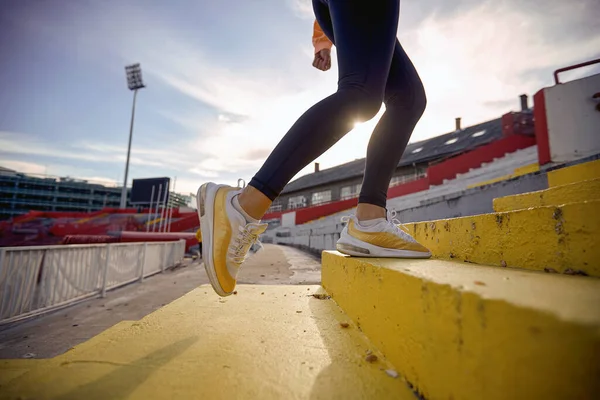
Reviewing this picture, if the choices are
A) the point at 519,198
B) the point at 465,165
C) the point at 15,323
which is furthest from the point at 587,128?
the point at 15,323

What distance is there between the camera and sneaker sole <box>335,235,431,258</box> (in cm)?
100

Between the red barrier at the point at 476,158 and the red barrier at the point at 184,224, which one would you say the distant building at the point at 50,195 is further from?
the red barrier at the point at 476,158

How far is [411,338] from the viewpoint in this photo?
1.77 feet

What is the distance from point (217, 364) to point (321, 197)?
78.6ft

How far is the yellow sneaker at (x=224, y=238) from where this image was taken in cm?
96

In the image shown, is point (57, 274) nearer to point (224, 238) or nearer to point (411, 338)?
point (224, 238)

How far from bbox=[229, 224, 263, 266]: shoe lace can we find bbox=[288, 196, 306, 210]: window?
2483 cm

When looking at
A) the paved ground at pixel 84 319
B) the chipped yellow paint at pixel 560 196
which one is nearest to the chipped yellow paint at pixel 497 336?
the chipped yellow paint at pixel 560 196

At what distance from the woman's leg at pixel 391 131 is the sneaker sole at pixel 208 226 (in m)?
0.64

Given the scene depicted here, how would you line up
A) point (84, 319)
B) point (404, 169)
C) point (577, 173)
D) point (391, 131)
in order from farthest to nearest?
1. point (404, 169)
2. point (84, 319)
3. point (577, 173)
4. point (391, 131)

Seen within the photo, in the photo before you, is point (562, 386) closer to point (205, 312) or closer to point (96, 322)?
point (205, 312)

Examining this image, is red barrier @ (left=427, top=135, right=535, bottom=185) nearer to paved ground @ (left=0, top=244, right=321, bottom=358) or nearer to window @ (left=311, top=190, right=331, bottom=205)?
paved ground @ (left=0, top=244, right=321, bottom=358)

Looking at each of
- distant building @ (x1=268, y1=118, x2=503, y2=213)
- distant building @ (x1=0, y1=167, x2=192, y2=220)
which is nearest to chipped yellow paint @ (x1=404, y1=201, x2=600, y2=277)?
distant building @ (x1=268, y1=118, x2=503, y2=213)

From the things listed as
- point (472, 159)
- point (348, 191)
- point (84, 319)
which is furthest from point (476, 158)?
point (84, 319)
